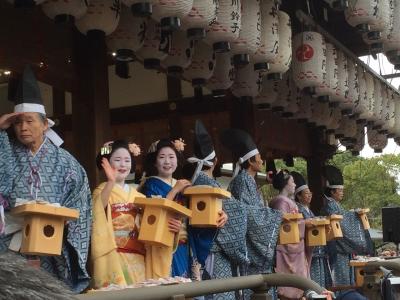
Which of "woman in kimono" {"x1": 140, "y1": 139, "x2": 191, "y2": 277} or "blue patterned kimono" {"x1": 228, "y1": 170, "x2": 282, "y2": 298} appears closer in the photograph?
"woman in kimono" {"x1": 140, "y1": 139, "x2": 191, "y2": 277}

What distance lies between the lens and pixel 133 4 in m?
4.13

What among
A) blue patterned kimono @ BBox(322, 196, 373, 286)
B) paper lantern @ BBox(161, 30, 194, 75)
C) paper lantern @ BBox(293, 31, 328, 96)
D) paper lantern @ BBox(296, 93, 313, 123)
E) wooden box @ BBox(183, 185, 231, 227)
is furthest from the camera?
paper lantern @ BBox(296, 93, 313, 123)

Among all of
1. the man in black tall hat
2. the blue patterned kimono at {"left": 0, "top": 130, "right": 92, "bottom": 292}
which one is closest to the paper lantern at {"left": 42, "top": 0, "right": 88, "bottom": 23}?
the blue patterned kimono at {"left": 0, "top": 130, "right": 92, "bottom": 292}

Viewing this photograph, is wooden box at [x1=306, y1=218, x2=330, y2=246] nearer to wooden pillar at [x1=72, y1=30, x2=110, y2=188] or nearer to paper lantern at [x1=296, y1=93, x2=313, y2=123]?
paper lantern at [x1=296, y1=93, x2=313, y2=123]

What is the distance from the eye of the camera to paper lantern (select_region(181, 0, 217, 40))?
4715 millimetres

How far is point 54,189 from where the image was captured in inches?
145

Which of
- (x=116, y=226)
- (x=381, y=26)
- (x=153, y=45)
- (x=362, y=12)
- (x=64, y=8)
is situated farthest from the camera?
(x=381, y=26)

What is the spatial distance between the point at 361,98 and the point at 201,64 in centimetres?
317

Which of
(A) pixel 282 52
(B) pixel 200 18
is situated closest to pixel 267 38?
(A) pixel 282 52

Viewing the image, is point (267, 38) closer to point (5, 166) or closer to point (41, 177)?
point (41, 177)

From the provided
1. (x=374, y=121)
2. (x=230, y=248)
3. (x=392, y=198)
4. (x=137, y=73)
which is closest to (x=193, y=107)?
(x=137, y=73)

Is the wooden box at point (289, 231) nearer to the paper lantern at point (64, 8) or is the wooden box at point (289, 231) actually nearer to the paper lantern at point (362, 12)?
the paper lantern at point (362, 12)

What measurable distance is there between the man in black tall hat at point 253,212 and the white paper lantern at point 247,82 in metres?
1.27

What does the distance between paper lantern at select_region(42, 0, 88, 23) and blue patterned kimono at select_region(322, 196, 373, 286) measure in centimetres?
527
